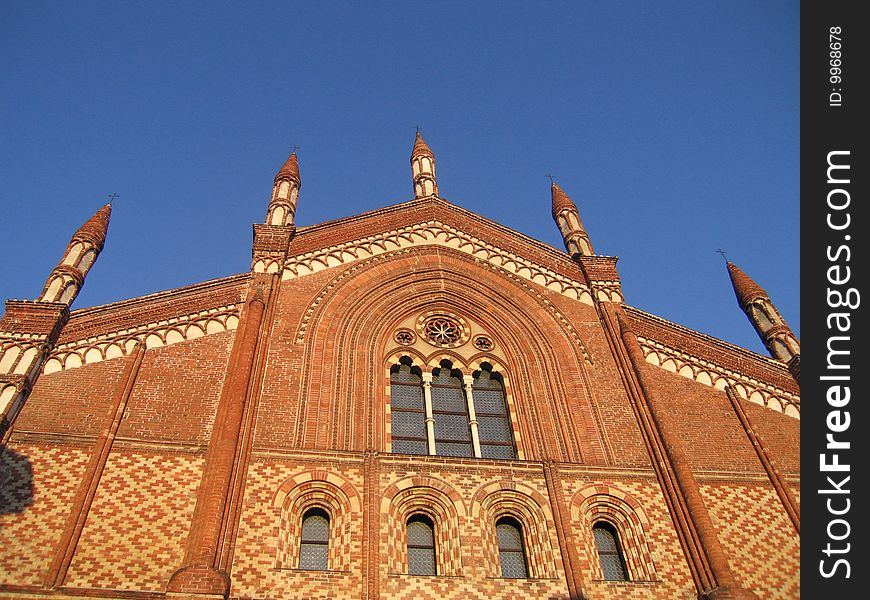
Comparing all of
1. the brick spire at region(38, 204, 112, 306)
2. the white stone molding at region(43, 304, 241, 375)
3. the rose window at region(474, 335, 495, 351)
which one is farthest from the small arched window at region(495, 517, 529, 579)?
the brick spire at region(38, 204, 112, 306)

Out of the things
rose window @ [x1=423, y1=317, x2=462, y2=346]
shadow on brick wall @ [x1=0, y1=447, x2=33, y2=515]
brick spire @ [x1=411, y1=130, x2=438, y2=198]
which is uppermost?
brick spire @ [x1=411, y1=130, x2=438, y2=198]

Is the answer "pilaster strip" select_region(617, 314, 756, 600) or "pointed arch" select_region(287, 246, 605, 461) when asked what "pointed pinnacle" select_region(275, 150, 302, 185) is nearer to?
"pointed arch" select_region(287, 246, 605, 461)

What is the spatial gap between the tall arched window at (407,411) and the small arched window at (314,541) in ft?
7.10

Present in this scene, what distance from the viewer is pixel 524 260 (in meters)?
18.5

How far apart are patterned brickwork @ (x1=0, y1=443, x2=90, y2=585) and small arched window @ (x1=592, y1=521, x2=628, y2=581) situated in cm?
881

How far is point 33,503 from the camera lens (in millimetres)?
10977

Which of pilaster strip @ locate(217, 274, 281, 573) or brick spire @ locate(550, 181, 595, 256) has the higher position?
brick spire @ locate(550, 181, 595, 256)

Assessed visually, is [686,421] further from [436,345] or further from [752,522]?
[436,345]

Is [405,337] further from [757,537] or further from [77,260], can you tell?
[757,537]

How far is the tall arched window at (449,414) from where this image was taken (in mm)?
14055

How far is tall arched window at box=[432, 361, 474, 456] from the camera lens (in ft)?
46.1

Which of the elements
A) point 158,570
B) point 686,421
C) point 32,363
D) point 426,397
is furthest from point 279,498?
point 686,421

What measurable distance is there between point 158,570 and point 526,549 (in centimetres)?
597

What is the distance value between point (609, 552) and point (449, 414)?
4146 millimetres
